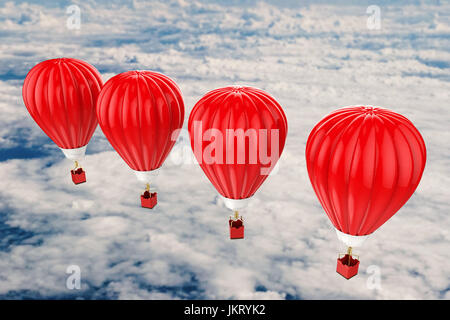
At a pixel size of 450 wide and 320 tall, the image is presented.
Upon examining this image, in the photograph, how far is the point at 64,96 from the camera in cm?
1493

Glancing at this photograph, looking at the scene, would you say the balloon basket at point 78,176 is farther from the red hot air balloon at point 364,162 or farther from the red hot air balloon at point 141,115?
the red hot air balloon at point 364,162

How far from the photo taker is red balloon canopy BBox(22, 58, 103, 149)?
1495 centimetres

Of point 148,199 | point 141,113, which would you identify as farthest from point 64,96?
point 148,199

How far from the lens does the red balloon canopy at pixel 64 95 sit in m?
14.9

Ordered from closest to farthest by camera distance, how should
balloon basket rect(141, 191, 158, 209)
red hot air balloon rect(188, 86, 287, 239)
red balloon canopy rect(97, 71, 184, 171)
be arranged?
red hot air balloon rect(188, 86, 287, 239)
red balloon canopy rect(97, 71, 184, 171)
balloon basket rect(141, 191, 158, 209)

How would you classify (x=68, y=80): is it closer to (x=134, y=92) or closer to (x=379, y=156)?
(x=134, y=92)

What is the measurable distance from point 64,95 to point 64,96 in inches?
1.3

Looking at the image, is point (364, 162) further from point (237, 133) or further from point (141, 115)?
point (141, 115)

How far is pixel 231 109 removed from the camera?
12.1 meters

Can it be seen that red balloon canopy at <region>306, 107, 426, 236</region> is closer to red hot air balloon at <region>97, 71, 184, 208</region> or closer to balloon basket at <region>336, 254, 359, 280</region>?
balloon basket at <region>336, 254, 359, 280</region>

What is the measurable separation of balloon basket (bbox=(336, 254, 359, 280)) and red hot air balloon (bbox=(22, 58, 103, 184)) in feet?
31.5

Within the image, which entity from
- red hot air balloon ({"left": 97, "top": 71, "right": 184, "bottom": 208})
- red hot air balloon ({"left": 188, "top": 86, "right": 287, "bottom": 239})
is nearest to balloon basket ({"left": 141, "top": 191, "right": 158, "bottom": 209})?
red hot air balloon ({"left": 97, "top": 71, "right": 184, "bottom": 208})

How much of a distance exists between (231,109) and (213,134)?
2.77ft

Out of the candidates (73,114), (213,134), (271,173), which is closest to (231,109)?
(213,134)
